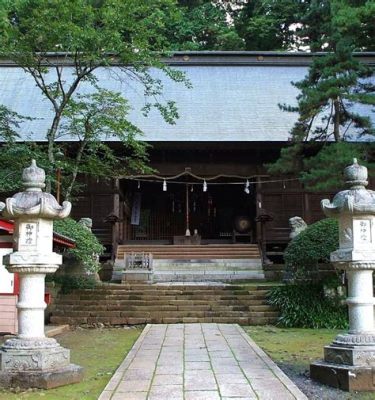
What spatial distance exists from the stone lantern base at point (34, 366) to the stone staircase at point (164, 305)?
5.61m

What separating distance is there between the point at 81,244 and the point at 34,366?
6809 mm

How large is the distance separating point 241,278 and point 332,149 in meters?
5.52

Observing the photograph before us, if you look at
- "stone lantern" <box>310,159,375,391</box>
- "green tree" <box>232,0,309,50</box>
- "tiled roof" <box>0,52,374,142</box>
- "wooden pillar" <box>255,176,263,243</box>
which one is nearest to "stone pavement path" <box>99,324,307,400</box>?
"stone lantern" <box>310,159,375,391</box>

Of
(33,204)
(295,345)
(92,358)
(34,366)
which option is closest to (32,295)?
(34,366)

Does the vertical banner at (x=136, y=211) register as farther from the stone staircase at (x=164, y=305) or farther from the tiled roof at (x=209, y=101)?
the stone staircase at (x=164, y=305)

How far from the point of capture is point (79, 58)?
40.8ft

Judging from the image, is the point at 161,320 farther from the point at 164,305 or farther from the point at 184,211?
the point at 184,211

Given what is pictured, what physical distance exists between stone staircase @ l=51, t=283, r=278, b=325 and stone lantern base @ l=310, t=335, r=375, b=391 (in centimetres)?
557

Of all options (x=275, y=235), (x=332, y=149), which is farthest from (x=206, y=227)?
(x=332, y=149)

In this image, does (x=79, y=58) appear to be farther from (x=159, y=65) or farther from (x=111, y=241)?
(x=111, y=241)

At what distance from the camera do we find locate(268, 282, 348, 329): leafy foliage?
11203 mm

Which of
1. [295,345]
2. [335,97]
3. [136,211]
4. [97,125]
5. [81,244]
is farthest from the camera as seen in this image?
[136,211]

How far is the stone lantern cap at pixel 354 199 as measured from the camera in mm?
6129

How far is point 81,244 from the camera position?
1255cm
